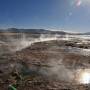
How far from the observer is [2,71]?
51.0 feet

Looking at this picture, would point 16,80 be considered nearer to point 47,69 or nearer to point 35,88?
point 35,88

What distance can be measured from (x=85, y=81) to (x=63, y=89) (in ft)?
7.30

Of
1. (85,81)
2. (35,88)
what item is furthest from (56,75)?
(35,88)

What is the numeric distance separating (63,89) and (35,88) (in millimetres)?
1605

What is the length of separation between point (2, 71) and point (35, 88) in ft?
15.0

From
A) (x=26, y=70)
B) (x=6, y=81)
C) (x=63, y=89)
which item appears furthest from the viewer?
(x=26, y=70)

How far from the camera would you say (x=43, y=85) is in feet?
40.8

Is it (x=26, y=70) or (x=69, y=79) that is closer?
(x=69, y=79)

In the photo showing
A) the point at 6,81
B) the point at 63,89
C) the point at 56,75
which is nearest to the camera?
the point at 63,89

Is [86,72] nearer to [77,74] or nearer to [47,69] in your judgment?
[77,74]

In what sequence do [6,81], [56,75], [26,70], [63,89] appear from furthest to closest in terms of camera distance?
[26,70] → [56,75] → [6,81] → [63,89]

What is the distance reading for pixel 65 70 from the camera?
1658cm

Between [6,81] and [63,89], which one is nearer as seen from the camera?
[63,89]

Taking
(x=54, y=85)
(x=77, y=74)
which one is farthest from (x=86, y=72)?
(x=54, y=85)
